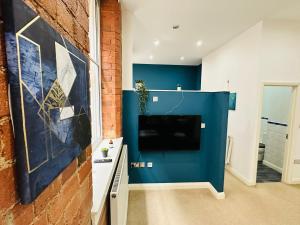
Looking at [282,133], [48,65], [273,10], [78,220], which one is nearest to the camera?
[48,65]

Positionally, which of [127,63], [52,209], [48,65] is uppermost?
[127,63]

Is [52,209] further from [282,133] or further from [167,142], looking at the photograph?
[282,133]

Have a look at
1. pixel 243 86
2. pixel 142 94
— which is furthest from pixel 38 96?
pixel 243 86

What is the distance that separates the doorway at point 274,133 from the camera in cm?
378

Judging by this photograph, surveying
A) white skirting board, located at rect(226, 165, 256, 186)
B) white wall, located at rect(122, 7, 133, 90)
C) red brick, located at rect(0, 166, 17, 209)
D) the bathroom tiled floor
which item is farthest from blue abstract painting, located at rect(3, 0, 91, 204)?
the bathroom tiled floor

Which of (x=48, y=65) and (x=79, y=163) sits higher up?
(x=48, y=65)

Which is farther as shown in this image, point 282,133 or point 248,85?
point 282,133

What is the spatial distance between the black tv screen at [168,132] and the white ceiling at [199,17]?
171 centimetres

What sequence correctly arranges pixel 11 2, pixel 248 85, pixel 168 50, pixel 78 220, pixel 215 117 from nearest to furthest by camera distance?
pixel 11 2, pixel 78 220, pixel 215 117, pixel 248 85, pixel 168 50

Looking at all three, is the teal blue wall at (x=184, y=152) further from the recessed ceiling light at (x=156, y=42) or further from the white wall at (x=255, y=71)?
the recessed ceiling light at (x=156, y=42)

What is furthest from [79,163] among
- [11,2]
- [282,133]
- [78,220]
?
[282,133]

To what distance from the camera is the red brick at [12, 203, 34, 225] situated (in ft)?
1.27

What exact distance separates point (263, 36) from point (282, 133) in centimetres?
228

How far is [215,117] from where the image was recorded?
293 centimetres
